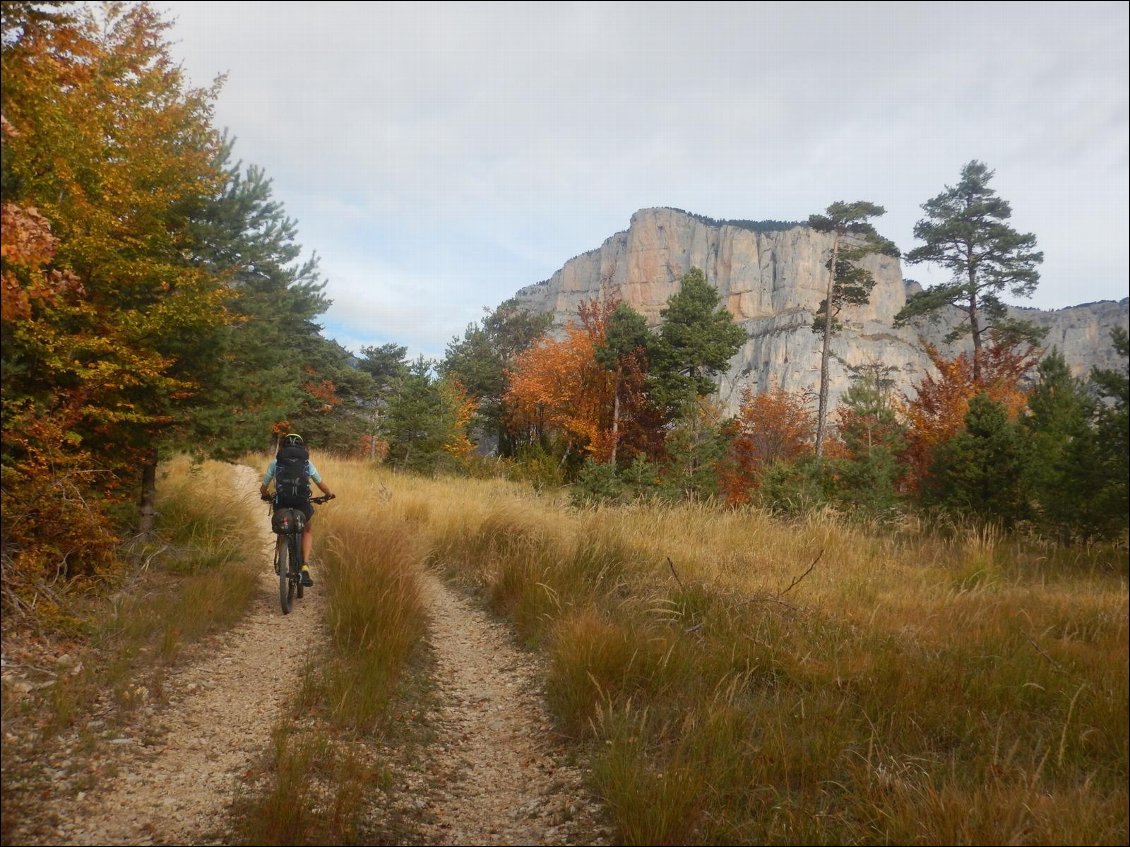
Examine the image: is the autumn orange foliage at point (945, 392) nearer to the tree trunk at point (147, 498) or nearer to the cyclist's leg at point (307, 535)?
the cyclist's leg at point (307, 535)

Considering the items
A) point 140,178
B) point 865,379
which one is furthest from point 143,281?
point 865,379

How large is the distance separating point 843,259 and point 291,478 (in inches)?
861

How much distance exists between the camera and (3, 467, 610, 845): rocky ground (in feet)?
8.81

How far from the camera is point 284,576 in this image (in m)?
6.55

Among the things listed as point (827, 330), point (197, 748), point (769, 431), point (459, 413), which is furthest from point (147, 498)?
point (769, 431)

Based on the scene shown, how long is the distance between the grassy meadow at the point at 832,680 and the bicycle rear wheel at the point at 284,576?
1.94 ft

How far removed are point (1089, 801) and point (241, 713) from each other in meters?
4.58

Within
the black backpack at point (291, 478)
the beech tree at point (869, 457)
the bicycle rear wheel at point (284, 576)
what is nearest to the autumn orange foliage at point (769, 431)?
the beech tree at point (869, 457)

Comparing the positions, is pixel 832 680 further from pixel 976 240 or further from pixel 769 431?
pixel 769 431

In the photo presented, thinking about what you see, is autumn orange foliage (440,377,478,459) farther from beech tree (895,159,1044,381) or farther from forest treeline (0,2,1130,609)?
beech tree (895,159,1044,381)

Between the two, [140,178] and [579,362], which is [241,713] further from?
[579,362]

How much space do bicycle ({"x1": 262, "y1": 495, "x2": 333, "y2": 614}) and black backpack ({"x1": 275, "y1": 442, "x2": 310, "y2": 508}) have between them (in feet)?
0.46

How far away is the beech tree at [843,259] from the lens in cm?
2131

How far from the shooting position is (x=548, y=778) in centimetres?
340
